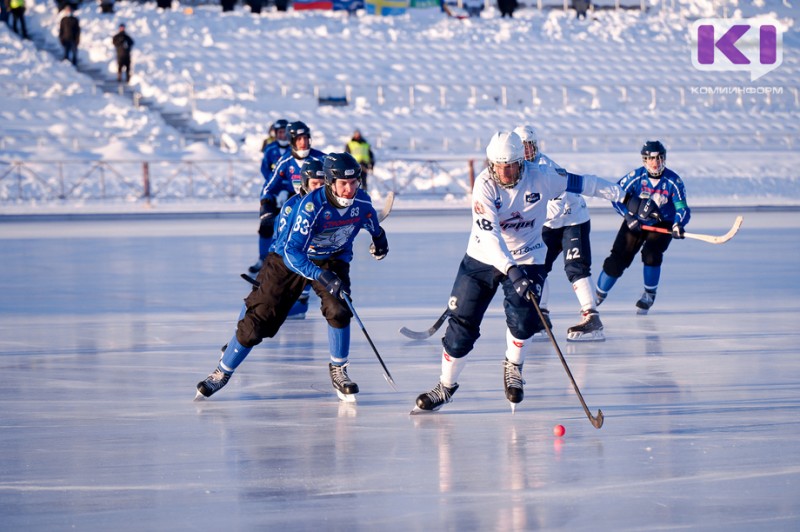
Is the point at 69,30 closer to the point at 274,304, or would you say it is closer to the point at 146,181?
the point at 146,181

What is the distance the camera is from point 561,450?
5.43m

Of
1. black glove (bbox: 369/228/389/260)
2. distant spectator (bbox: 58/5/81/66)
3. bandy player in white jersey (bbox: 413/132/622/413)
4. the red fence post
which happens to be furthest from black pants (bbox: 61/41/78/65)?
bandy player in white jersey (bbox: 413/132/622/413)

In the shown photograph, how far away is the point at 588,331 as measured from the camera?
870cm

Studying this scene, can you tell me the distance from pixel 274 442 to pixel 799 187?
2336 centimetres

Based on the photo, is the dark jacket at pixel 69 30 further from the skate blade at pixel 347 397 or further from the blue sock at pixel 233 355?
the skate blade at pixel 347 397

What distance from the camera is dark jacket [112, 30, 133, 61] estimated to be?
29016mm

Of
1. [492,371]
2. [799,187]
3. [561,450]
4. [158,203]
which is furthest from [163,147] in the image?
[561,450]

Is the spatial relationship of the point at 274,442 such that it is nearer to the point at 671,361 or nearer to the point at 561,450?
the point at 561,450

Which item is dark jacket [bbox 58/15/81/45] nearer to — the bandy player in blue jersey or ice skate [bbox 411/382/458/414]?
the bandy player in blue jersey

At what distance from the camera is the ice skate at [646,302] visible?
403 inches

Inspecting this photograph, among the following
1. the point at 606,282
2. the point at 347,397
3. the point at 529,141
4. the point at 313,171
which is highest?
the point at 529,141

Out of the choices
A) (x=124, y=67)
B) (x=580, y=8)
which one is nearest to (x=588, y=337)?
(x=124, y=67)

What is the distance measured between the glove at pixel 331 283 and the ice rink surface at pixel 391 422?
2.06 feet

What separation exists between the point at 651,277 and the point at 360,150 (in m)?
13.1
